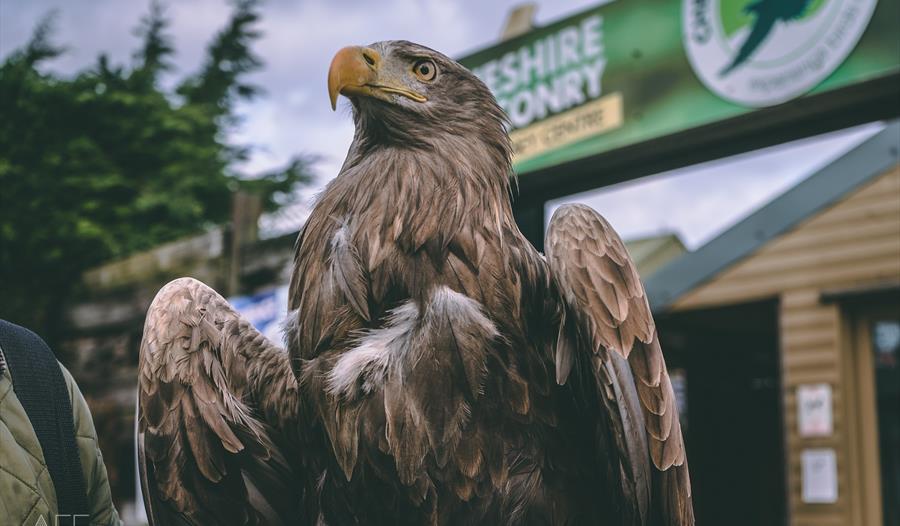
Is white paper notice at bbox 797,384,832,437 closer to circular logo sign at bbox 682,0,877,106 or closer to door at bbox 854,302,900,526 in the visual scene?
door at bbox 854,302,900,526

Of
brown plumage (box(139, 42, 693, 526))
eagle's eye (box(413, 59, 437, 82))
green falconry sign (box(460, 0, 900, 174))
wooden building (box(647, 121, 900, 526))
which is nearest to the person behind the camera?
brown plumage (box(139, 42, 693, 526))

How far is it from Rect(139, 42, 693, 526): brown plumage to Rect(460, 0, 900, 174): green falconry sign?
6.99 ft

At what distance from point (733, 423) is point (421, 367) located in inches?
360

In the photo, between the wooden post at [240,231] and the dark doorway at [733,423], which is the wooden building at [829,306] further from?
the wooden post at [240,231]

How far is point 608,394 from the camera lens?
A: 2.47 meters

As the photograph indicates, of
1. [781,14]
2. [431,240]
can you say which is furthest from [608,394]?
[781,14]

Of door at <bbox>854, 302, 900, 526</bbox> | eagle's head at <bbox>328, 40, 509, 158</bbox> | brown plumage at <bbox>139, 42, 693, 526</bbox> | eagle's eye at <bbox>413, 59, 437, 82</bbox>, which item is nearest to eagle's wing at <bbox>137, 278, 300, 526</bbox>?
brown plumage at <bbox>139, 42, 693, 526</bbox>

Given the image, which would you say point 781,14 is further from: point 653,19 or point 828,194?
point 828,194

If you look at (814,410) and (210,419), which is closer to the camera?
(210,419)

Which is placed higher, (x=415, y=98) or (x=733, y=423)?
(x=415, y=98)

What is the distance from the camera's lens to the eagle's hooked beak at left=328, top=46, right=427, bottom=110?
8.35 feet

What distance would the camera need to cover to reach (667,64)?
607 cm

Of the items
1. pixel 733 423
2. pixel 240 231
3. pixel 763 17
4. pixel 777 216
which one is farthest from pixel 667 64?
pixel 733 423

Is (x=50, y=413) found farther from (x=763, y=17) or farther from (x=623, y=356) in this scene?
(x=763, y=17)
